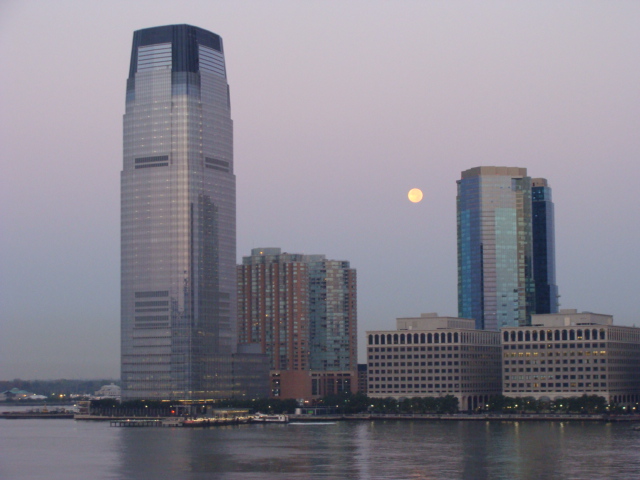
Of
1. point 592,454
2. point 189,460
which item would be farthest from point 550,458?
point 189,460

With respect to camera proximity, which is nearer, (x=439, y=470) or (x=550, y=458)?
(x=439, y=470)

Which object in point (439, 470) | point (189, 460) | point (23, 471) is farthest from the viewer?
point (189, 460)

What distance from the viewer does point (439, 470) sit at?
162 metres

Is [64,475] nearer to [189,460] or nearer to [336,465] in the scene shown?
[189,460]

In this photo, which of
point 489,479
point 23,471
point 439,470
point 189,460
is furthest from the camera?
point 189,460

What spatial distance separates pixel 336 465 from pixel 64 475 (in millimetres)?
37075

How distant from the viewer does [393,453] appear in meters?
191

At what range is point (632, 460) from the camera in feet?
570

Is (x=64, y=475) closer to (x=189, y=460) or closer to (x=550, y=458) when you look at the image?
(x=189, y=460)

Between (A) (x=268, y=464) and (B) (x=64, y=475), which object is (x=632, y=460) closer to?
(A) (x=268, y=464)

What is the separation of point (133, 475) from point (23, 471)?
19481mm

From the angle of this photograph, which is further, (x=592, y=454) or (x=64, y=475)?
(x=592, y=454)

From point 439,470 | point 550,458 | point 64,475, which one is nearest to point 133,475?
point 64,475

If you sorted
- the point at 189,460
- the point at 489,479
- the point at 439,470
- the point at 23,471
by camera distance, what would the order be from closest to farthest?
the point at 489,479 < the point at 439,470 < the point at 23,471 < the point at 189,460
